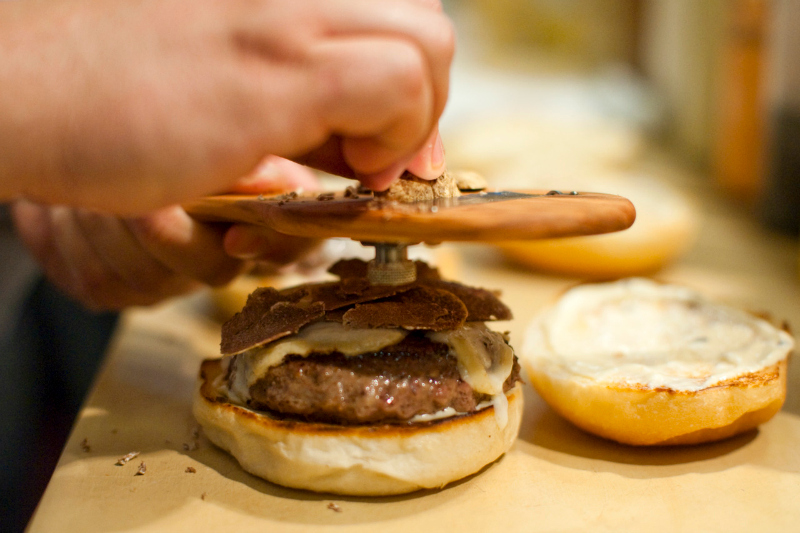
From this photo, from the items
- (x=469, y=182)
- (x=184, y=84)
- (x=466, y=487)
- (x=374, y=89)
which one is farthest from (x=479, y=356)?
(x=184, y=84)

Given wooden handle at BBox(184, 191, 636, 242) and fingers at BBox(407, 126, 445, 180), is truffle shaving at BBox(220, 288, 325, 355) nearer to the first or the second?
wooden handle at BBox(184, 191, 636, 242)

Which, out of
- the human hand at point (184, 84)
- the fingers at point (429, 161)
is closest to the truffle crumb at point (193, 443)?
the human hand at point (184, 84)

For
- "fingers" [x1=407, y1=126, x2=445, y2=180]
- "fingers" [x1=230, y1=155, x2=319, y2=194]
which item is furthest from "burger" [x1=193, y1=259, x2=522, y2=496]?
"fingers" [x1=230, y1=155, x2=319, y2=194]

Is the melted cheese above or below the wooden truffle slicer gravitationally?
below

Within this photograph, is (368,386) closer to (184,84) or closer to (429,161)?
(429,161)

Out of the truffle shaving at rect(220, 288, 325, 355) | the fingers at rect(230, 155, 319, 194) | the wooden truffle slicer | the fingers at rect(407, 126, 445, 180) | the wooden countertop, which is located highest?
the fingers at rect(407, 126, 445, 180)

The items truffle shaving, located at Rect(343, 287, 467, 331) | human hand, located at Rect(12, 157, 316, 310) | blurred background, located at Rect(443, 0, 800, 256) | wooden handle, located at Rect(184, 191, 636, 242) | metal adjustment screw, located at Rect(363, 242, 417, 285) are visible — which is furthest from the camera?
blurred background, located at Rect(443, 0, 800, 256)

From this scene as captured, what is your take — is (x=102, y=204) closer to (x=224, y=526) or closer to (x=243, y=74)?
(x=243, y=74)
